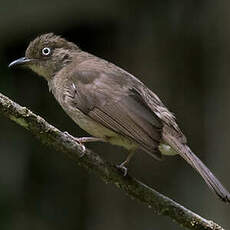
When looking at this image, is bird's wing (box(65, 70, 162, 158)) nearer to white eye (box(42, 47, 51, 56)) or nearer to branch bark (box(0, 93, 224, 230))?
branch bark (box(0, 93, 224, 230))

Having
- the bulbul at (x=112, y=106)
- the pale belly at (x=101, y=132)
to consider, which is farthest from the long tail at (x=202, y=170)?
the pale belly at (x=101, y=132)

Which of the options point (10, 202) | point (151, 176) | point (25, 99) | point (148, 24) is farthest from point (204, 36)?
point (10, 202)

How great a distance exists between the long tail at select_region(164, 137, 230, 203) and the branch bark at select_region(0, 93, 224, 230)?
0.83ft

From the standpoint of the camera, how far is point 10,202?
795cm

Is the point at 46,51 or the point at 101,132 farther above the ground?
the point at 46,51

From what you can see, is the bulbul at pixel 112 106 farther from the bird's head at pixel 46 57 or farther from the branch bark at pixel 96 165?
the branch bark at pixel 96 165

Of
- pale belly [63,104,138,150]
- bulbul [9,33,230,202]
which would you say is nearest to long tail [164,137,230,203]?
bulbul [9,33,230,202]

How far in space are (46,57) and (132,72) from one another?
220 cm

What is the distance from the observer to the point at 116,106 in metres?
5.13

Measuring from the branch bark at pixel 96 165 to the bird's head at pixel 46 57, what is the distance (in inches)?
68.1

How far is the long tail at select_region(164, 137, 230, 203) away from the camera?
4270mm

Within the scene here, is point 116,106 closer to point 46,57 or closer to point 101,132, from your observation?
point 101,132

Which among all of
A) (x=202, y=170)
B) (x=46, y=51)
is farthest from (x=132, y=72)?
(x=202, y=170)

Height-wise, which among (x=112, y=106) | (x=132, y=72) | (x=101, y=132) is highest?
(x=112, y=106)
